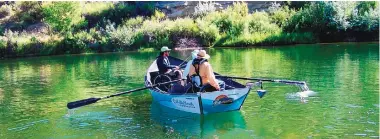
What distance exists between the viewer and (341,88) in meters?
18.2

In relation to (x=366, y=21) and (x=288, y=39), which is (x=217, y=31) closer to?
(x=288, y=39)

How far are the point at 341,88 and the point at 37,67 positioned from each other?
22.0 meters

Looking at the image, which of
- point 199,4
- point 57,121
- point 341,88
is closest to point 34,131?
point 57,121

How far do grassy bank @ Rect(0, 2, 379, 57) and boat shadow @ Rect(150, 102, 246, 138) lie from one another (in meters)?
29.0

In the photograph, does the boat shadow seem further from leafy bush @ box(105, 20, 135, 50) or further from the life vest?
leafy bush @ box(105, 20, 135, 50)

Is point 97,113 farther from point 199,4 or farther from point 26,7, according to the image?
point 26,7

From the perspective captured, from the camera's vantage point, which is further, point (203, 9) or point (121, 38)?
point (203, 9)

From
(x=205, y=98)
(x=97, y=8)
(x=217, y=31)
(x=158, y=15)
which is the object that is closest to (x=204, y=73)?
(x=205, y=98)

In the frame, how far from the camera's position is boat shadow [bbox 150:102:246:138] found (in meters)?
13.3

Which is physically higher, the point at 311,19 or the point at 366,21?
the point at 311,19

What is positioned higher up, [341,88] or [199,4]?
[199,4]

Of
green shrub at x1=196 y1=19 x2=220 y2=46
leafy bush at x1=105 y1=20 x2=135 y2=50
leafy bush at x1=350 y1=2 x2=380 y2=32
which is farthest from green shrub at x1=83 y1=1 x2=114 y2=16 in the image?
leafy bush at x1=350 y1=2 x2=380 y2=32

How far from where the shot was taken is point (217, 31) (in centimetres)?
4566

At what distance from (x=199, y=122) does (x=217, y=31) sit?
105ft
